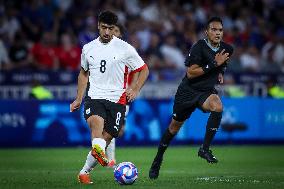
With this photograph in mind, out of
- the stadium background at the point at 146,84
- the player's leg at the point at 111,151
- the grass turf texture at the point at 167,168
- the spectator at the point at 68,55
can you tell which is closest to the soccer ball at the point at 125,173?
the grass turf texture at the point at 167,168

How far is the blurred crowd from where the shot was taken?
22.2 metres

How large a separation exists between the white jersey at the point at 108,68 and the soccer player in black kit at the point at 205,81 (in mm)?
1146

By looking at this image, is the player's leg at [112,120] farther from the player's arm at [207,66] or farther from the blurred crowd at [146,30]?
the blurred crowd at [146,30]

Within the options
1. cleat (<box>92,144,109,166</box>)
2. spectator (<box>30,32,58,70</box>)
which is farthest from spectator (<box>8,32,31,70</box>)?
cleat (<box>92,144,109,166</box>)

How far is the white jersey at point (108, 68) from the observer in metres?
11.5

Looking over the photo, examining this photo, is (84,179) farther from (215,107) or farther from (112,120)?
(215,107)

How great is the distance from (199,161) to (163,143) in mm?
4231

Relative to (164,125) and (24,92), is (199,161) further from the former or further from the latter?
(24,92)

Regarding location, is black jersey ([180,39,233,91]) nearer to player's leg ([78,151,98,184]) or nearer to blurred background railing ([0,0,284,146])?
player's leg ([78,151,98,184])

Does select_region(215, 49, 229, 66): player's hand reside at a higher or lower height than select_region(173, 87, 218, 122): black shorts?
higher

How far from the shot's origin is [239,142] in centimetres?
Result: 2173

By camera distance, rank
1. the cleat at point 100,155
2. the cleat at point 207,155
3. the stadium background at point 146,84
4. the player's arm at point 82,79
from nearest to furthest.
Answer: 1. the cleat at point 100,155
2. the player's arm at point 82,79
3. the cleat at point 207,155
4. the stadium background at point 146,84

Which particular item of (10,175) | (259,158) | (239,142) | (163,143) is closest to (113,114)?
(163,143)

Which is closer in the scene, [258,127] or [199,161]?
[199,161]
